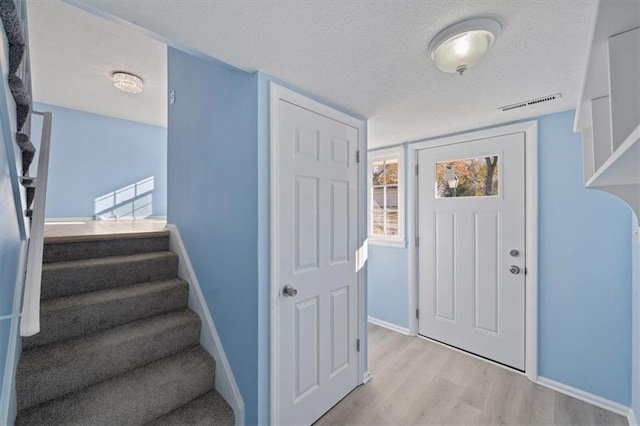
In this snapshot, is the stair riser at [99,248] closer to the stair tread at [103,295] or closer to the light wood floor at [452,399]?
the stair tread at [103,295]

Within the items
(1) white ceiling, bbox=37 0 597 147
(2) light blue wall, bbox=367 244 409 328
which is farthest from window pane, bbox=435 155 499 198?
(2) light blue wall, bbox=367 244 409 328

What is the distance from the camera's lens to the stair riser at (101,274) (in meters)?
1.76

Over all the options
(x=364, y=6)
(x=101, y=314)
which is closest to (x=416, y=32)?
(x=364, y=6)

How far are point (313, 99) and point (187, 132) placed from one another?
1.10 m

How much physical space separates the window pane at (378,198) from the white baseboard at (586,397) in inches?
82.8

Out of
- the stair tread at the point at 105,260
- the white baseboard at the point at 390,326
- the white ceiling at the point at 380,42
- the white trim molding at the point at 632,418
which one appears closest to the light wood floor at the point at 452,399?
the white trim molding at the point at 632,418

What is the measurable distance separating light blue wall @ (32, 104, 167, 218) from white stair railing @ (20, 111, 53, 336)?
322 centimetres

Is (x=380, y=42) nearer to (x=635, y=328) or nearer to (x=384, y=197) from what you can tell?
(x=384, y=197)

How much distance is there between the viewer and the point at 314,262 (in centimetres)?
186

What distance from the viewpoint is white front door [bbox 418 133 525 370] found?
2369mm

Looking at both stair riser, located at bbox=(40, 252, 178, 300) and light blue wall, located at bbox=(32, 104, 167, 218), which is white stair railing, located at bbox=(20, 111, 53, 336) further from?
light blue wall, located at bbox=(32, 104, 167, 218)

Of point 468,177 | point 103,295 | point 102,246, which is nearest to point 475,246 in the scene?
point 468,177

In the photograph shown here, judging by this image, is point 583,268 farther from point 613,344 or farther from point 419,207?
point 419,207

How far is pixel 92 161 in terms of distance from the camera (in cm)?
409
